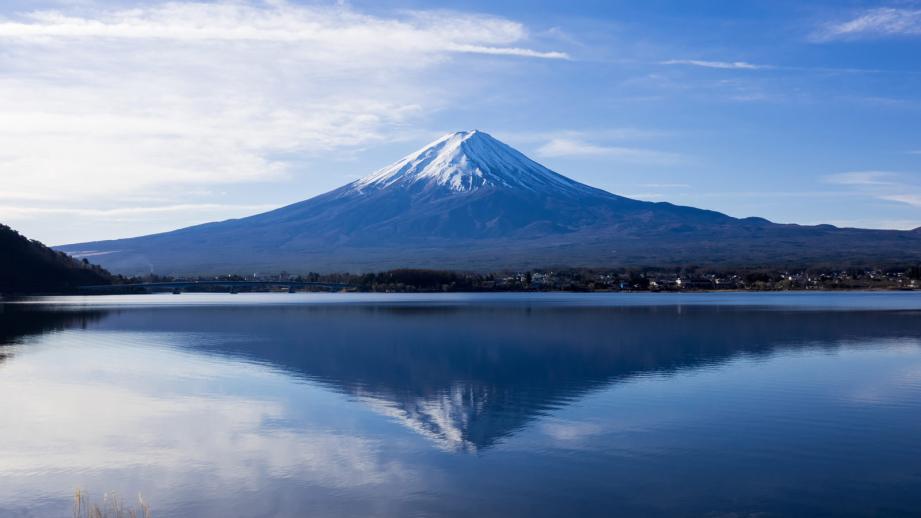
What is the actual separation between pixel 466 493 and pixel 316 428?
424 centimetres

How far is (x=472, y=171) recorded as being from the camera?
184625mm

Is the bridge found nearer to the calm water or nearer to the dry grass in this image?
the calm water

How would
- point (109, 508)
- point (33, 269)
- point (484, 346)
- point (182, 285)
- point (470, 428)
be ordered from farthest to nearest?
point (182, 285) → point (33, 269) → point (484, 346) → point (470, 428) → point (109, 508)

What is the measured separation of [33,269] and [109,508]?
7943cm

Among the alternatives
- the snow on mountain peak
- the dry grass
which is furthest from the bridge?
the snow on mountain peak

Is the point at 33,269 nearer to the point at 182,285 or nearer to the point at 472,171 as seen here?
the point at 182,285

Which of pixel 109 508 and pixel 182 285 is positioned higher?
pixel 182 285

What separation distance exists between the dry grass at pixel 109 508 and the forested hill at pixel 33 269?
2904 inches

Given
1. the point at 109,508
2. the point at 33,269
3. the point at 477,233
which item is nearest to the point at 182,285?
the point at 33,269

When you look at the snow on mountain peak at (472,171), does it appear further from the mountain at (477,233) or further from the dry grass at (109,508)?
the dry grass at (109,508)

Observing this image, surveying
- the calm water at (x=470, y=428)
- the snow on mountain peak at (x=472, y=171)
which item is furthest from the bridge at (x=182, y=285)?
the snow on mountain peak at (x=472, y=171)

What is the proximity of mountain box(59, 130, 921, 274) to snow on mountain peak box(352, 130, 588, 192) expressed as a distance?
340mm

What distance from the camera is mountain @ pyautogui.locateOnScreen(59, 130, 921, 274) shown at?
132000 millimetres

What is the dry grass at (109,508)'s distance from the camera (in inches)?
339
